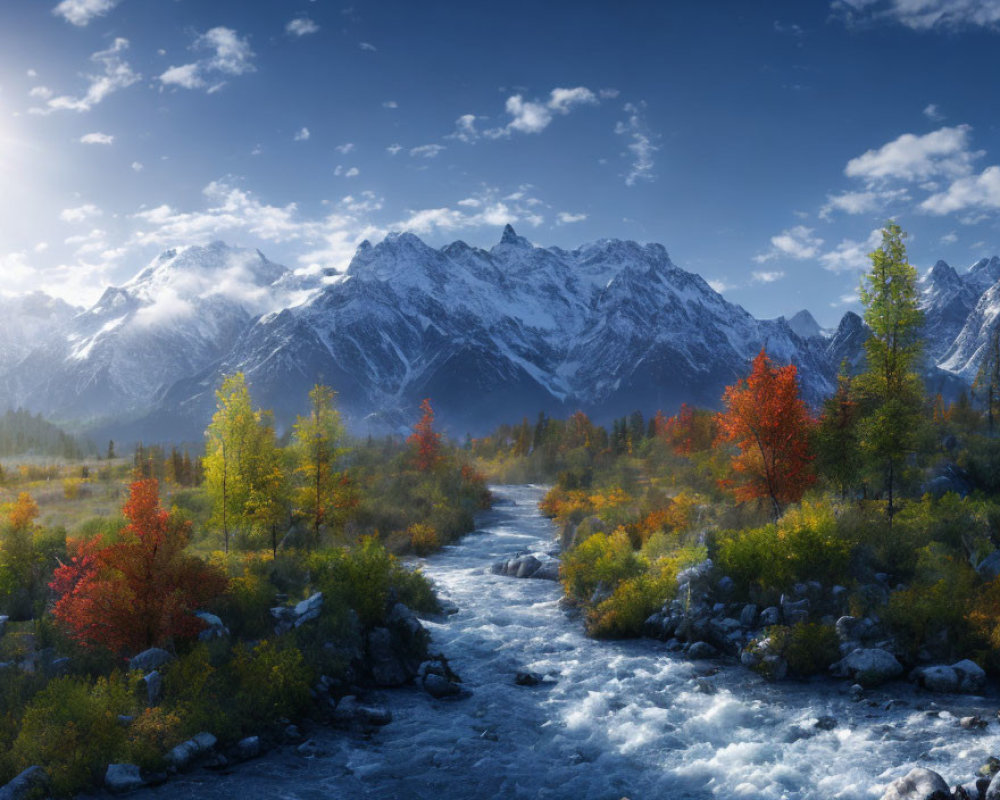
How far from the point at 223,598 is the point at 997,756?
72.4ft

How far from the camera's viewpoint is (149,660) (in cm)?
1844

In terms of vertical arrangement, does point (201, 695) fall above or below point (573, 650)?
above

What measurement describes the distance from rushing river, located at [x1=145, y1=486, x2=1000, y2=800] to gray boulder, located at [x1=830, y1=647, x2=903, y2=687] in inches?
21.6

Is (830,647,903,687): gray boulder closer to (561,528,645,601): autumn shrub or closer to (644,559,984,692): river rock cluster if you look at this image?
(644,559,984,692): river rock cluster

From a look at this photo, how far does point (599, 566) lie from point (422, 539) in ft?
60.0

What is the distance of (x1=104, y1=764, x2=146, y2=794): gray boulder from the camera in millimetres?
14859

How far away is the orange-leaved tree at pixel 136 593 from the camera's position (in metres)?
18.9

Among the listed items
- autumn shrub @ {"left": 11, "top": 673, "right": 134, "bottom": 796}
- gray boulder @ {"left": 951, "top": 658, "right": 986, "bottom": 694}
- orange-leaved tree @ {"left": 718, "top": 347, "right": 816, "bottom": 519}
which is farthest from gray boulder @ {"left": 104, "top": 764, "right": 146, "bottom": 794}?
orange-leaved tree @ {"left": 718, "top": 347, "right": 816, "bottom": 519}

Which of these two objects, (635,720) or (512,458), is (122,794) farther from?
(512,458)

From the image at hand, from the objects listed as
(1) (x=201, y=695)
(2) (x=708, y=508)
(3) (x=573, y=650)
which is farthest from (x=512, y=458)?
(1) (x=201, y=695)

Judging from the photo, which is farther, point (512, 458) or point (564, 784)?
point (512, 458)

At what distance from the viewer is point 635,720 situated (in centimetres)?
1927

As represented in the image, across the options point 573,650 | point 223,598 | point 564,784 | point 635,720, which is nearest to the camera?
point 564,784

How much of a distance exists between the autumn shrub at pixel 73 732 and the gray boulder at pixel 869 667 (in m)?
20.5
